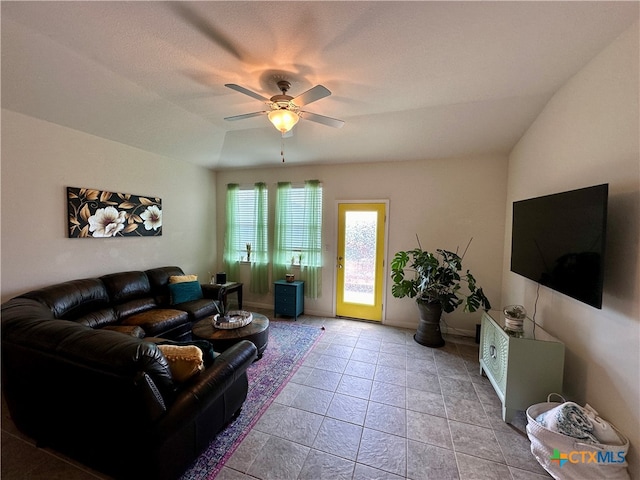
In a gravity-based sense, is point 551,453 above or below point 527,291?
below

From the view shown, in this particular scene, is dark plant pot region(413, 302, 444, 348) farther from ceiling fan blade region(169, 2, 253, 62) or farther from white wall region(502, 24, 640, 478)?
ceiling fan blade region(169, 2, 253, 62)

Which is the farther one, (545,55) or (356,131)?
(356,131)

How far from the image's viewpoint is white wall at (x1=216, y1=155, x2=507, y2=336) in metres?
3.72

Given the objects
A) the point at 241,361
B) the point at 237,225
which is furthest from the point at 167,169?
the point at 241,361

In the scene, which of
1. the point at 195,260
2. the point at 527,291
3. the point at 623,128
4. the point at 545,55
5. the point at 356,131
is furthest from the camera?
the point at 195,260

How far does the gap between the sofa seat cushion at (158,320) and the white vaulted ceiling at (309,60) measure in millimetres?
2337

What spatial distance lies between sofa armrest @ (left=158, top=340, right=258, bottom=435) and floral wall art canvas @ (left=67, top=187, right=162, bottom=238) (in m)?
2.66

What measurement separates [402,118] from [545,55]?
4.51 feet

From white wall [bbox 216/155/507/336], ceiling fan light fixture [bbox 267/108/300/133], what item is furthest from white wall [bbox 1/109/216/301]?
ceiling fan light fixture [bbox 267/108/300/133]

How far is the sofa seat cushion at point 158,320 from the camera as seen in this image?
2.90 m

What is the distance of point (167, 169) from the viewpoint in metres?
4.16

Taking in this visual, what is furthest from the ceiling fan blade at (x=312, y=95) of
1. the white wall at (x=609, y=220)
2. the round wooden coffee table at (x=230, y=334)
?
the round wooden coffee table at (x=230, y=334)

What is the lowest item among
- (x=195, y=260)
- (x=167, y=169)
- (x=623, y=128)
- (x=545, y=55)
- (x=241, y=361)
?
(x=241, y=361)

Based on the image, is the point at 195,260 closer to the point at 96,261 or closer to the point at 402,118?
the point at 96,261
